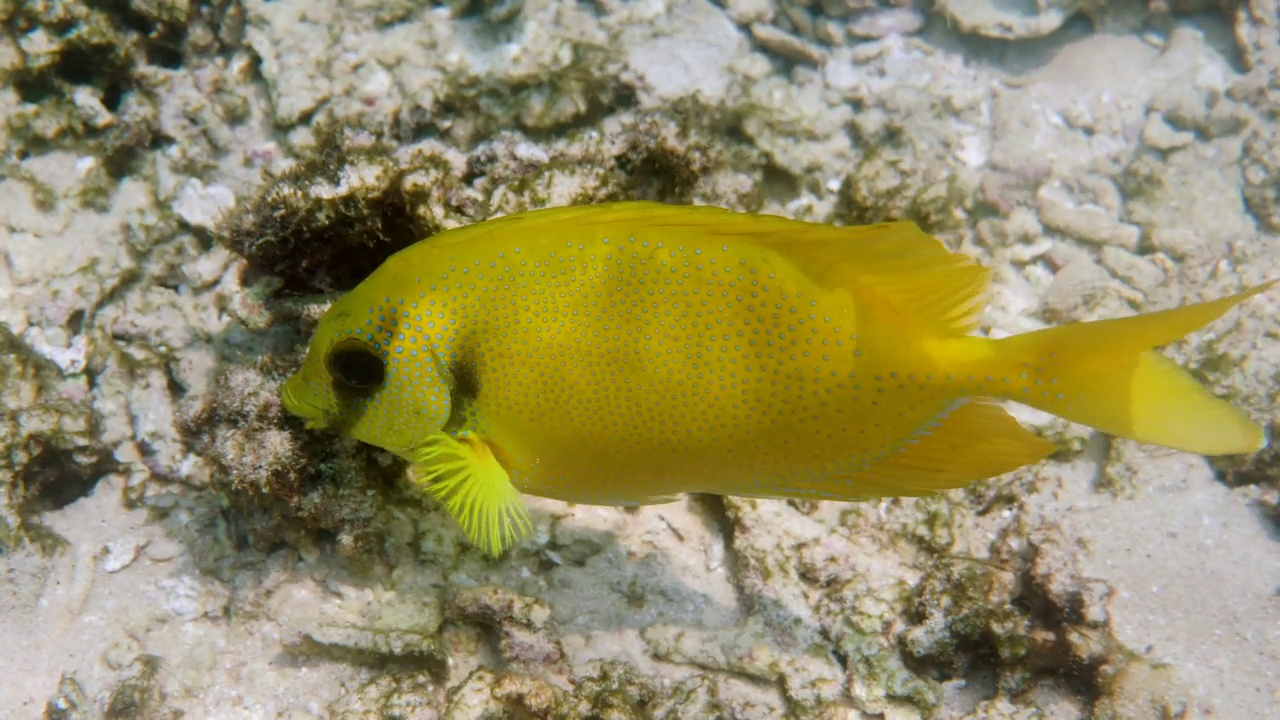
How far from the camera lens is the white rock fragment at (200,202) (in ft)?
15.4

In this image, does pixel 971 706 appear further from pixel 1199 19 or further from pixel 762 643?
pixel 1199 19

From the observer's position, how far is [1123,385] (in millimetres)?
2121

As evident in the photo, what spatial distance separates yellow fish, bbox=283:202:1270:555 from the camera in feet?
7.06

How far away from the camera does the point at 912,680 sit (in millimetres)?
3740

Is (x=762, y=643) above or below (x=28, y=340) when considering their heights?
below

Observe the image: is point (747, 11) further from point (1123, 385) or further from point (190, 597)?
point (190, 597)

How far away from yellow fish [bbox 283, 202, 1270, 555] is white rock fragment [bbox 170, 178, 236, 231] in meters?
2.81

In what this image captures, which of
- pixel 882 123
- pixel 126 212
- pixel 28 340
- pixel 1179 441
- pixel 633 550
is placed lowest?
pixel 633 550

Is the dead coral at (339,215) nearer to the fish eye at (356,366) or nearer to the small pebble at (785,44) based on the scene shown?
the fish eye at (356,366)

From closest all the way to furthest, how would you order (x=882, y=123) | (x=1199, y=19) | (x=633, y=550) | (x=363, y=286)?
1. (x=363, y=286)
2. (x=633, y=550)
3. (x=882, y=123)
4. (x=1199, y=19)

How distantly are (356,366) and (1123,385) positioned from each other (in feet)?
8.28

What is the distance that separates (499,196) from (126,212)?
2.86 meters

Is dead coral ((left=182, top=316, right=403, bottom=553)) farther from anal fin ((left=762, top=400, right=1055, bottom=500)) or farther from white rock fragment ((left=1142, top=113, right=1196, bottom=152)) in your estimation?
white rock fragment ((left=1142, top=113, right=1196, bottom=152))

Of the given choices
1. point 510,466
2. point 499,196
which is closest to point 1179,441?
point 510,466
